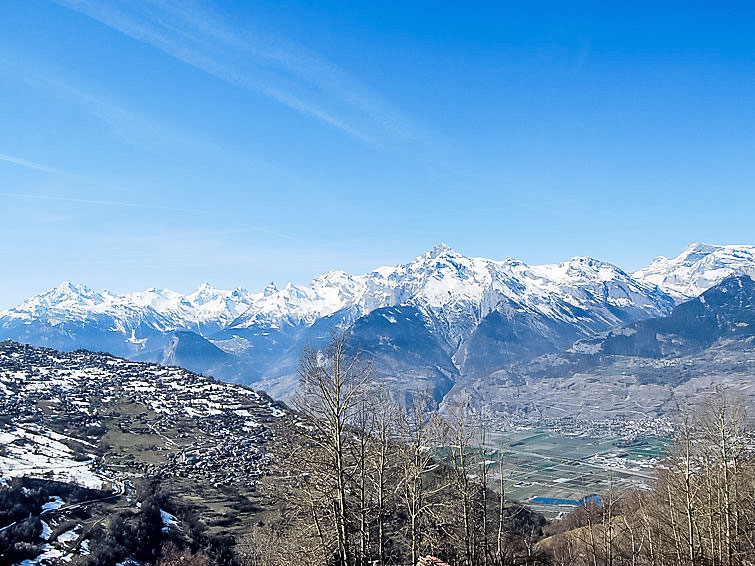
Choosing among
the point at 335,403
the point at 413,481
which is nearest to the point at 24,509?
the point at 413,481

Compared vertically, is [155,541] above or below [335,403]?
below

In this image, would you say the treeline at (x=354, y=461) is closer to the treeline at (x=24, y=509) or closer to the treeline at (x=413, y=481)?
the treeline at (x=413, y=481)

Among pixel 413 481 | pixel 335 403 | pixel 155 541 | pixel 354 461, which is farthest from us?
pixel 155 541

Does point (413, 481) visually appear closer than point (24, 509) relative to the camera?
Yes

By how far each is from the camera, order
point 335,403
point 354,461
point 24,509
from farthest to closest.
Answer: point 24,509
point 354,461
point 335,403

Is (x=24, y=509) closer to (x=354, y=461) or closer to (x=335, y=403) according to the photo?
(x=354, y=461)

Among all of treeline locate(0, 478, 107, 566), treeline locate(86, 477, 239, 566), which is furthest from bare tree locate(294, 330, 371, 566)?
treeline locate(0, 478, 107, 566)

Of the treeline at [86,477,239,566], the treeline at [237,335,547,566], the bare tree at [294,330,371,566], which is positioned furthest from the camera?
the treeline at [86,477,239,566]

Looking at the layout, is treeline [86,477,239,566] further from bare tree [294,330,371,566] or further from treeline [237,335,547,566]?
bare tree [294,330,371,566]

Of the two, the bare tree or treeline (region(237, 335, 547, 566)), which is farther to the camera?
treeline (region(237, 335, 547, 566))

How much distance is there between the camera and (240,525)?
283ft

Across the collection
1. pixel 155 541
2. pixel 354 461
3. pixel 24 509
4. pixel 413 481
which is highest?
pixel 354 461

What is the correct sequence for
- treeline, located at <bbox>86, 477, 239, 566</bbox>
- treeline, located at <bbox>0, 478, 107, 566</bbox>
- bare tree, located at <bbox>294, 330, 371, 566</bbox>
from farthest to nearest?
treeline, located at <bbox>86, 477, 239, 566</bbox>
treeline, located at <bbox>0, 478, 107, 566</bbox>
bare tree, located at <bbox>294, 330, 371, 566</bbox>

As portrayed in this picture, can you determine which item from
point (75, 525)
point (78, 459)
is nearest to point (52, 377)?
point (78, 459)
